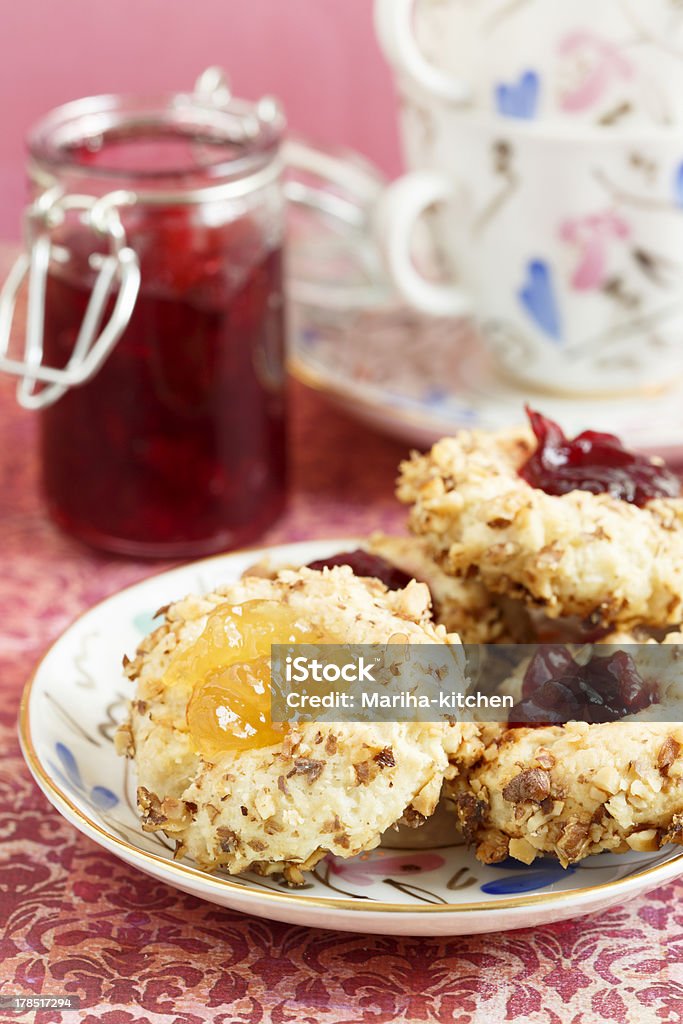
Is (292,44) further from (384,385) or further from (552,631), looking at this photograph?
(552,631)

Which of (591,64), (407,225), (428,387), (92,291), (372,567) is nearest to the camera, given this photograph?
(372,567)

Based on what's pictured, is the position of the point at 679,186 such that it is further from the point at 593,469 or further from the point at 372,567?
the point at 372,567

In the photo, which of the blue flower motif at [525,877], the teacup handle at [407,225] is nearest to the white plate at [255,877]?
the blue flower motif at [525,877]

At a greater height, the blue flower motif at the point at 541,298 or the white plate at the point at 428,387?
the blue flower motif at the point at 541,298

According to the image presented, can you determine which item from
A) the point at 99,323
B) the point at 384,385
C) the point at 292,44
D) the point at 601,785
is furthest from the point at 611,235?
the point at 292,44

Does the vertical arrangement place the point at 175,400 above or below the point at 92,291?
below

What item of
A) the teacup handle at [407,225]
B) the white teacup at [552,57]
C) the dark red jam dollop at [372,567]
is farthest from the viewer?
the teacup handle at [407,225]

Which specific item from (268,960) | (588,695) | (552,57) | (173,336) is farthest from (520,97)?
(268,960)

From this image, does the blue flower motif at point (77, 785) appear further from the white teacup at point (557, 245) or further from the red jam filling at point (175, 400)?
the white teacup at point (557, 245)
